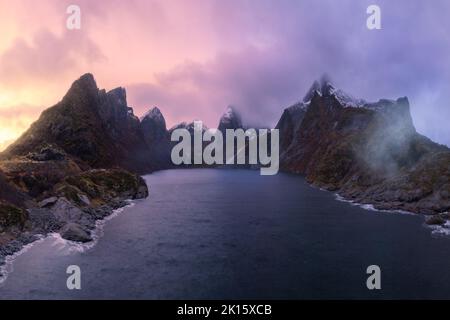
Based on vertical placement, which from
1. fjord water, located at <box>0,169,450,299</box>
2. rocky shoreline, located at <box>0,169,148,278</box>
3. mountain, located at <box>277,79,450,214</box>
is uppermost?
mountain, located at <box>277,79,450,214</box>

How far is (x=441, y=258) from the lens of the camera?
6259cm

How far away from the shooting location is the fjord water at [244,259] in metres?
50.4

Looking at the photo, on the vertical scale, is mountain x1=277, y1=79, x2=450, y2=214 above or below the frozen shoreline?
above

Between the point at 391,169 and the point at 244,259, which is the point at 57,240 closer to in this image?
the point at 244,259

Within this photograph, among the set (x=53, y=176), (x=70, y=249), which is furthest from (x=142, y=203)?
(x=70, y=249)

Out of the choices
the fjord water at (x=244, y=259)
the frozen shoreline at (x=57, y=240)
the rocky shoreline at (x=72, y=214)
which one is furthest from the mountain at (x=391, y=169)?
the rocky shoreline at (x=72, y=214)

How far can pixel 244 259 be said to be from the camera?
6462 centimetres

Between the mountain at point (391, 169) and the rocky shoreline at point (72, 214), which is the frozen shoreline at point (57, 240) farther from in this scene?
the mountain at point (391, 169)

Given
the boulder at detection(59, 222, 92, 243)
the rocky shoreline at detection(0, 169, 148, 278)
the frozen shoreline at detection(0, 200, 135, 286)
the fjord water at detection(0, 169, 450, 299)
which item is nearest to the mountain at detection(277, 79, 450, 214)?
the fjord water at detection(0, 169, 450, 299)

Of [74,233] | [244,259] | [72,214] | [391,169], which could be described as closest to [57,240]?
[74,233]

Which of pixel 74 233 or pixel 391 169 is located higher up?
pixel 391 169

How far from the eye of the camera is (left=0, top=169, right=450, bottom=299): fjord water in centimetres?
5041

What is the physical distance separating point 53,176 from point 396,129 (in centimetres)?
12746

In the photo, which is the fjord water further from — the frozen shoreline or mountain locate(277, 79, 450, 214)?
mountain locate(277, 79, 450, 214)
